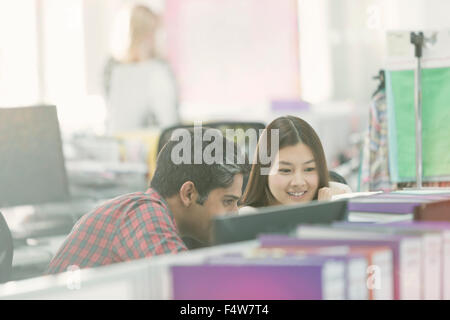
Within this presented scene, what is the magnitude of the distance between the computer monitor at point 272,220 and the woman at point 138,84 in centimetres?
366

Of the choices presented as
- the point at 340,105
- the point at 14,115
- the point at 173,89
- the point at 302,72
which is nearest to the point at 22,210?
the point at 14,115

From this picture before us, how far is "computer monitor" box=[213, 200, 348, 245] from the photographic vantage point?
130 centimetres

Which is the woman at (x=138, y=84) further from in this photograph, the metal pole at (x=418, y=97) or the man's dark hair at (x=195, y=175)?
the man's dark hair at (x=195, y=175)

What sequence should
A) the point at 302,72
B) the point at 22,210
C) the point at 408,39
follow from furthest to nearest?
1. the point at 302,72
2. the point at 22,210
3. the point at 408,39

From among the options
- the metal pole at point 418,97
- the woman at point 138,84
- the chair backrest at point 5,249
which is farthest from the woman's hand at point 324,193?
the woman at point 138,84

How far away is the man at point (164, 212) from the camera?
1.69 m

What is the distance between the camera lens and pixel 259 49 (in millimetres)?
7957

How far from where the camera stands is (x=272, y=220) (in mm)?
1347

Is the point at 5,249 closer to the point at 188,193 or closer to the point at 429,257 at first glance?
the point at 188,193

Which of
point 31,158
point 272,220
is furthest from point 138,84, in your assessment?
point 272,220

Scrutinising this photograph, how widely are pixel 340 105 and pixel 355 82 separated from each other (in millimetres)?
432

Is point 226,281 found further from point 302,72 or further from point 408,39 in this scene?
point 302,72

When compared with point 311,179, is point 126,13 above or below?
above

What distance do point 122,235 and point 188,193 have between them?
0.37 meters
